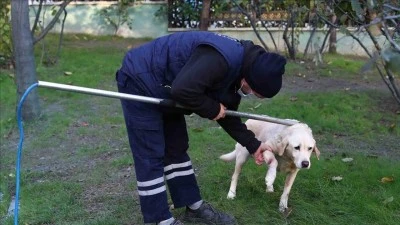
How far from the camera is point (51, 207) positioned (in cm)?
434

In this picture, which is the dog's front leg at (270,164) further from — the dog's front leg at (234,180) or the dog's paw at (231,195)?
the dog's paw at (231,195)

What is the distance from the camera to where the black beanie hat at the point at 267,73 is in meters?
3.27

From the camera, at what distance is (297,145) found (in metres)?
3.75

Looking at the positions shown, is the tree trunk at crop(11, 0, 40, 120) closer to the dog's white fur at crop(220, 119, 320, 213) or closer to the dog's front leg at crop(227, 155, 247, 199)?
the dog's front leg at crop(227, 155, 247, 199)

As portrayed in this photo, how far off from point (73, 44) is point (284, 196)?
32.0 ft

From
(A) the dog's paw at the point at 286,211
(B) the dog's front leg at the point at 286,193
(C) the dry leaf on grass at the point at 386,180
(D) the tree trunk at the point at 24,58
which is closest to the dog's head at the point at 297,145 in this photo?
(B) the dog's front leg at the point at 286,193

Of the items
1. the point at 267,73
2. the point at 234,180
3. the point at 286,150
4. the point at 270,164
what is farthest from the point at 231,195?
the point at 267,73

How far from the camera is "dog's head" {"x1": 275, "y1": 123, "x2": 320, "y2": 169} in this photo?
3.74m

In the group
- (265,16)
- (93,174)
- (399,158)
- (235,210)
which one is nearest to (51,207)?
(93,174)

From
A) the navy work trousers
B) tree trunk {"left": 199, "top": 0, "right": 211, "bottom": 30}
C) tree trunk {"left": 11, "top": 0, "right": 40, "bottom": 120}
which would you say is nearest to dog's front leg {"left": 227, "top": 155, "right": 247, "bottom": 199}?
the navy work trousers

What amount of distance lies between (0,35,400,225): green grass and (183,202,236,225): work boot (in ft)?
0.53

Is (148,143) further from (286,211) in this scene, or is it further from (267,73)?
(286,211)

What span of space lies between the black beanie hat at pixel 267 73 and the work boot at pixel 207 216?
3.56 feet

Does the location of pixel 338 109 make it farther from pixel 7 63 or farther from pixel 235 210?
pixel 7 63
